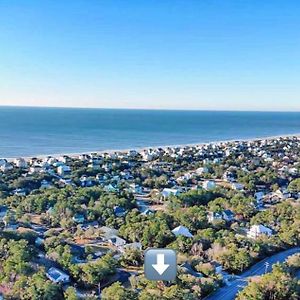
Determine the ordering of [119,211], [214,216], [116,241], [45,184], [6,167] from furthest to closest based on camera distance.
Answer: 1. [6,167]
2. [45,184]
3. [119,211]
4. [214,216]
5. [116,241]

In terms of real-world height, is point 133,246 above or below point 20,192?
above

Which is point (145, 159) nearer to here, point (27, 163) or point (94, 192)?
point (27, 163)

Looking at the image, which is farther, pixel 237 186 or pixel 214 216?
pixel 237 186

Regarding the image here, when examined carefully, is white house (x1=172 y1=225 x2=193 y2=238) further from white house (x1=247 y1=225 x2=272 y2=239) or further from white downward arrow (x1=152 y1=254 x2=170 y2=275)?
white downward arrow (x1=152 y1=254 x2=170 y2=275)

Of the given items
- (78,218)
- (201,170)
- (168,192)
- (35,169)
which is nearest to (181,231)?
(78,218)

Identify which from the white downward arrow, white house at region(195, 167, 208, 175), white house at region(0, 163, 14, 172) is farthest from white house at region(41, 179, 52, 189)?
the white downward arrow

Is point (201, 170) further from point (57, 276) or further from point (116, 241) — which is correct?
point (57, 276)

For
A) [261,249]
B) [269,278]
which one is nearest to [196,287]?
[269,278]
